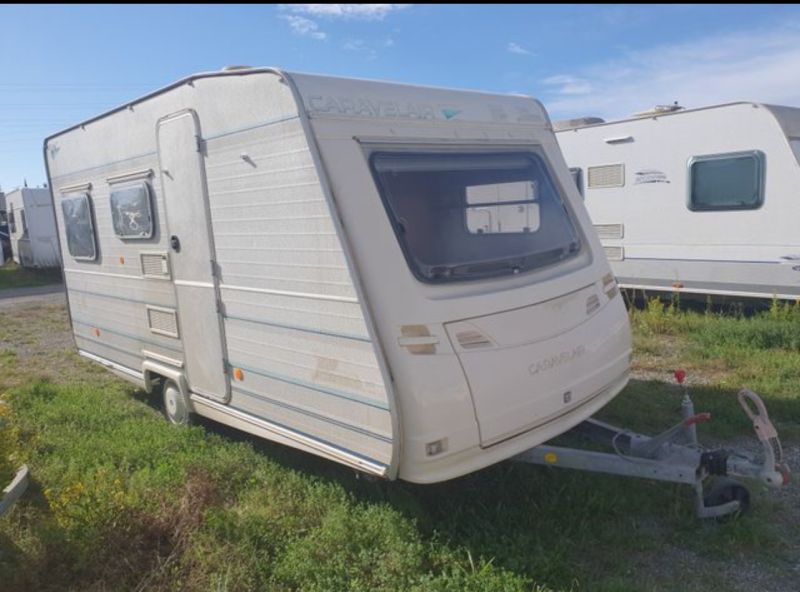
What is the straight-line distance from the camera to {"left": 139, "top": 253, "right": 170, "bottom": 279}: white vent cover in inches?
200

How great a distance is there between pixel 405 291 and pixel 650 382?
3.69 meters

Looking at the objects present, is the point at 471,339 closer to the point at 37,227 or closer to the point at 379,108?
the point at 379,108

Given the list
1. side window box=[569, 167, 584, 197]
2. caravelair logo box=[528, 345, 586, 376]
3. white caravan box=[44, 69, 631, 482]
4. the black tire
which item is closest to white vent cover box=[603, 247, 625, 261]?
side window box=[569, 167, 584, 197]

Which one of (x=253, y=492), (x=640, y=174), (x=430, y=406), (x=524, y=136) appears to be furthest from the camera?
(x=640, y=174)

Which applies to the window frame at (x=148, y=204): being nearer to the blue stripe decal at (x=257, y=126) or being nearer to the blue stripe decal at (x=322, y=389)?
the blue stripe decal at (x=257, y=126)

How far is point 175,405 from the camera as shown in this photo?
550 cm

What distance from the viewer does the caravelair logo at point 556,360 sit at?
3671 millimetres

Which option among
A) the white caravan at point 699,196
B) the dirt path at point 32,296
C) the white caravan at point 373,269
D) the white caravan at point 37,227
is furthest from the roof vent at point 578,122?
the white caravan at point 37,227

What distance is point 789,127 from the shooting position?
7.74m

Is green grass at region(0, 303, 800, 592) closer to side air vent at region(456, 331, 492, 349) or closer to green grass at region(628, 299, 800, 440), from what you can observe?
green grass at region(628, 299, 800, 440)

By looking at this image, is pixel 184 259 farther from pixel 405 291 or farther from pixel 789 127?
pixel 789 127

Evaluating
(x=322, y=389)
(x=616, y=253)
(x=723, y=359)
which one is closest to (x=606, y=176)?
(x=616, y=253)

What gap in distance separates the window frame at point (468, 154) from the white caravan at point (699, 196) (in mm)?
4450

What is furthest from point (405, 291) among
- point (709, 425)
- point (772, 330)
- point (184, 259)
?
Result: point (772, 330)
